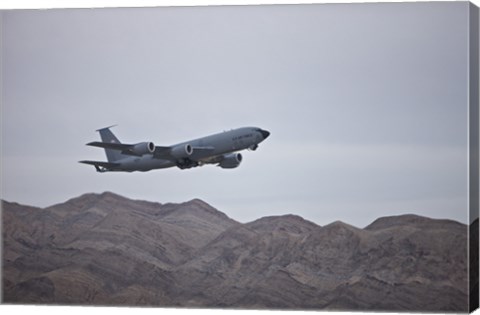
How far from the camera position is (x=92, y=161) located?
23.1 m

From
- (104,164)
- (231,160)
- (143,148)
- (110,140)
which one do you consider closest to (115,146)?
(110,140)

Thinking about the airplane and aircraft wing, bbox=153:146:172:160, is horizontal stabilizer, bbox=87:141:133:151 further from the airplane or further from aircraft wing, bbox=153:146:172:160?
aircraft wing, bbox=153:146:172:160

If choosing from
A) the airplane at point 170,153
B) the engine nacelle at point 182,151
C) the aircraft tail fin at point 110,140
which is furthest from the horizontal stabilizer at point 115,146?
the engine nacelle at point 182,151

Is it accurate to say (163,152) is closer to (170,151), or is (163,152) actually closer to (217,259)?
(170,151)

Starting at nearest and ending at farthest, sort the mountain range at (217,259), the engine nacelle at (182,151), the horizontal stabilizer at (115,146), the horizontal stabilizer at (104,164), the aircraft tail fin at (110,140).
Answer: the mountain range at (217,259) < the horizontal stabilizer at (115,146) < the engine nacelle at (182,151) < the aircraft tail fin at (110,140) < the horizontal stabilizer at (104,164)

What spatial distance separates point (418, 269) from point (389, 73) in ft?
9.77

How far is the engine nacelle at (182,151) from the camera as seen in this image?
74.5ft

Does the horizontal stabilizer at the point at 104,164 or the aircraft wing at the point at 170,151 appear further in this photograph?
the horizontal stabilizer at the point at 104,164

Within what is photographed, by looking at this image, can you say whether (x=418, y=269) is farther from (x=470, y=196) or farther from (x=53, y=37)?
(x=53, y=37)

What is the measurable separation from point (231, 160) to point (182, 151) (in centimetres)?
79

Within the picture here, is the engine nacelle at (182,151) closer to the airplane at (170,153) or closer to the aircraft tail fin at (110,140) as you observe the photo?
the airplane at (170,153)

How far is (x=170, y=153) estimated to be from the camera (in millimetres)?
22812

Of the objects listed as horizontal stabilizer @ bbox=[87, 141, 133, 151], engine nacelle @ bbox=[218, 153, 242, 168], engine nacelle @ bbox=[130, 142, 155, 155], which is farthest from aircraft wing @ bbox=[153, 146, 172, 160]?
engine nacelle @ bbox=[218, 153, 242, 168]

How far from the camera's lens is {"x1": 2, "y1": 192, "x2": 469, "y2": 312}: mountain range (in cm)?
2164
